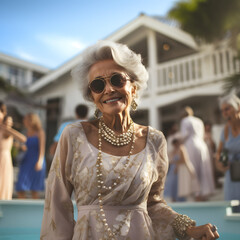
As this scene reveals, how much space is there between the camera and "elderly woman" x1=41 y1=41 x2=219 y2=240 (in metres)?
1.60

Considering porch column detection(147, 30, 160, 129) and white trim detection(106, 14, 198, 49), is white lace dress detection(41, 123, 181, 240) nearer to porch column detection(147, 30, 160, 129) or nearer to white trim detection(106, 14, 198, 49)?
porch column detection(147, 30, 160, 129)

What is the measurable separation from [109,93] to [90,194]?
53 cm

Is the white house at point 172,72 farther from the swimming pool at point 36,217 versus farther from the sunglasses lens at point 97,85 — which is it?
the sunglasses lens at point 97,85

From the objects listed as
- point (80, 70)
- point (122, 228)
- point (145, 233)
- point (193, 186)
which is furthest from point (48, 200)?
point (193, 186)

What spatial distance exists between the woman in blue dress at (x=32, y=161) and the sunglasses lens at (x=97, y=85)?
513 centimetres

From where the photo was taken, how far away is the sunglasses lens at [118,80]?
Answer: 1751mm

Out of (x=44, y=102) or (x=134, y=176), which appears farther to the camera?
(x=44, y=102)

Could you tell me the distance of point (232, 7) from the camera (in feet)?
44.8

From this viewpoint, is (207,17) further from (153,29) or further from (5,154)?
(5,154)

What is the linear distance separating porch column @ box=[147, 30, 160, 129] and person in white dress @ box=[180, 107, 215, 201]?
22.4 ft

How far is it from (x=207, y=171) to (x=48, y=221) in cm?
678

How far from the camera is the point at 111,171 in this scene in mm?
1620

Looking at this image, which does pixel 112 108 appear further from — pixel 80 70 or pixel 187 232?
pixel 187 232

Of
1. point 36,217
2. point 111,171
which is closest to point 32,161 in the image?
point 36,217
